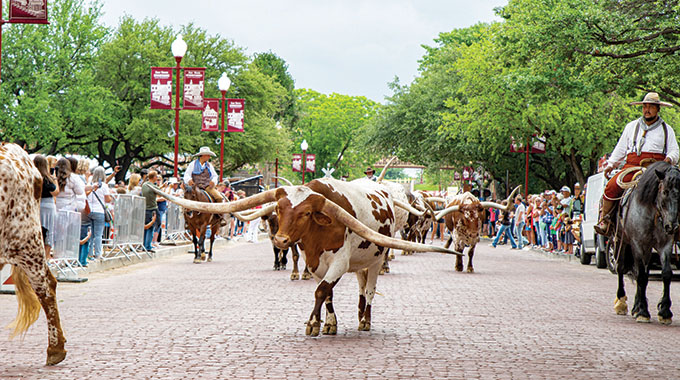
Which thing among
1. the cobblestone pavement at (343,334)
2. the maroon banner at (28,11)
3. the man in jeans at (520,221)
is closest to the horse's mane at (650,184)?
the cobblestone pavement at (343,334)

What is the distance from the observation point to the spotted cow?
7.11 meters

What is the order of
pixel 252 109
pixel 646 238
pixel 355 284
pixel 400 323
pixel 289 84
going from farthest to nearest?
pixel 289 84, pixel 252 109, pixel 355 284, pixel 646 238, pixel 400 323

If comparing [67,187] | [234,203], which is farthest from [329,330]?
[67,187]

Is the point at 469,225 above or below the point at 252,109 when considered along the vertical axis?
below

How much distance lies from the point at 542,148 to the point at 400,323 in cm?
3246

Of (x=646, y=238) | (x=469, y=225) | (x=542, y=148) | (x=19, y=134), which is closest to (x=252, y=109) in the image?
(x=19, y=134)

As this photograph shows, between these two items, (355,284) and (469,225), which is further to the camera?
(469,225)

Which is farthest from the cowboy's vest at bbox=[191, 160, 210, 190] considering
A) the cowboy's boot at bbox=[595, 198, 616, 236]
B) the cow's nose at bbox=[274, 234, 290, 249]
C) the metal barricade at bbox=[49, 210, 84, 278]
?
the cow's nose at bbox=[274, 234, 290, 249]

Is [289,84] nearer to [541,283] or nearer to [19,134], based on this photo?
[19,134]

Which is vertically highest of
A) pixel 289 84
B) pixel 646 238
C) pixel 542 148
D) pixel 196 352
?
pixel 289 84

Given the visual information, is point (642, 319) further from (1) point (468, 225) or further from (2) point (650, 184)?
(1) point (468, 225)

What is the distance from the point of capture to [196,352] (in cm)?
806

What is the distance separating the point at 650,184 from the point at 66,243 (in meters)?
9.04

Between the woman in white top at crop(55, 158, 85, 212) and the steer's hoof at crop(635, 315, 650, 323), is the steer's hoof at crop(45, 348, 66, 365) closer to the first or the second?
the steer's hoof at crop(635, 315, 650, 323)
